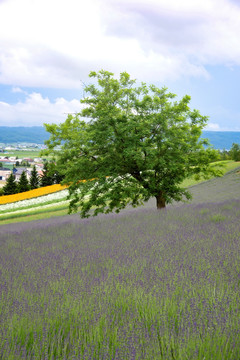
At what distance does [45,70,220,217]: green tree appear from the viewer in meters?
11.8

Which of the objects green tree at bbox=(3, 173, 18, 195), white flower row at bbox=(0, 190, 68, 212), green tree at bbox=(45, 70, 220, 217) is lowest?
white flower row at bbox=(0, 190, 68, 212)

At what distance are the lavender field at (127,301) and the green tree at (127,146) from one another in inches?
276

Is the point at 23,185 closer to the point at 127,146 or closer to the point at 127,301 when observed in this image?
the point at 127,146

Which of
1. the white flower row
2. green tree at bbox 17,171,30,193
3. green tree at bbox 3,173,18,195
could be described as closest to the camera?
the white flower row

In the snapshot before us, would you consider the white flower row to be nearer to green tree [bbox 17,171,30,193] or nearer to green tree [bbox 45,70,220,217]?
green tree [bbox 17,171,30,193]

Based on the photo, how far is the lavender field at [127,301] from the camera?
211 centimetres

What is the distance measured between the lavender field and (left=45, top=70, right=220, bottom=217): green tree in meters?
7.02

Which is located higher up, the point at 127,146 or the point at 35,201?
the point at 127,146

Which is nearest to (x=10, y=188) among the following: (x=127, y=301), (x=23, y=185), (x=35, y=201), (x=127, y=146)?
(x=23, y=185)

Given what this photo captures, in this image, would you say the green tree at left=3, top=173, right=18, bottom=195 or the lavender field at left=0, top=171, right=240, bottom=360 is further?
the green tree at left=3, top=173, right=18, bottom=195

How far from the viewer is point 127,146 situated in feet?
38.4

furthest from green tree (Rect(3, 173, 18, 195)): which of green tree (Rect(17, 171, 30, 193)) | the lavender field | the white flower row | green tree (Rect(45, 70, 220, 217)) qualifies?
the lavender field

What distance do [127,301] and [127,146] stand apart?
9.21m

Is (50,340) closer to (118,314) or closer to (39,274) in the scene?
(118,314)
